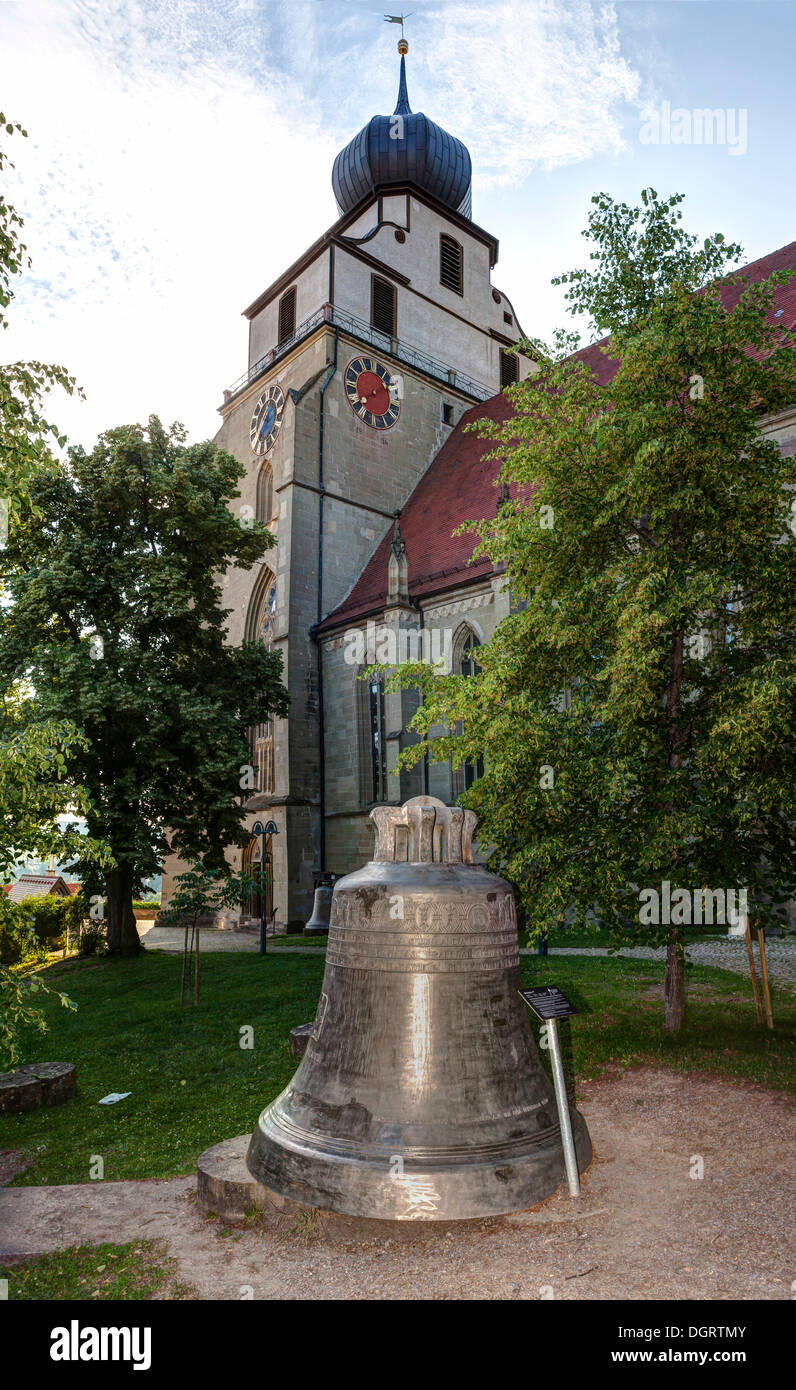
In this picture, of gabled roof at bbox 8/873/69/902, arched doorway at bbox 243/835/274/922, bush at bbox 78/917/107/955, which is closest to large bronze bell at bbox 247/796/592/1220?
bush at bbox 78/917/107/955

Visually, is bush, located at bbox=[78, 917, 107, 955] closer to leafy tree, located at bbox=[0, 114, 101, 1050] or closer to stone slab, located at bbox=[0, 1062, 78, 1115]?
stone slab, located at bbox=[0, 1062, 78, 1115]

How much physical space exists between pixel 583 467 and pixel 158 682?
32.1 ft

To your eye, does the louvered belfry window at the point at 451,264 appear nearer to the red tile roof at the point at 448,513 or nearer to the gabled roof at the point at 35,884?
the red tile roof at the point at 448,513

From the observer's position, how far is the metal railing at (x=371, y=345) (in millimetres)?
28609

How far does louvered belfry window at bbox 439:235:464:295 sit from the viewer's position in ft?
110

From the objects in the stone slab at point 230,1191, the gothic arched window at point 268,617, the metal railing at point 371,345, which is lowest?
the stone slab at point 230,1191

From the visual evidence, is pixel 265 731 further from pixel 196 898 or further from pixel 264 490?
pixel 196 898

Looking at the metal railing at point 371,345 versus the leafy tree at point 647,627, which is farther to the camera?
Result: the metal railing at point 371,345

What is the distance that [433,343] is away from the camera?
32.1 meters

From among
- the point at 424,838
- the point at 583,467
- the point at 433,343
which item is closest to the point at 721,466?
the point at 583,467

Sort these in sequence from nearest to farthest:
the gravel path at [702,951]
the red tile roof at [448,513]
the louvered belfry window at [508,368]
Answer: the gravel path at [702,951]
the red tile roof at [448,513]
the louvered belfry window at [508,368]

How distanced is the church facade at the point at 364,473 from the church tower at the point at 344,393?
0.08 meters

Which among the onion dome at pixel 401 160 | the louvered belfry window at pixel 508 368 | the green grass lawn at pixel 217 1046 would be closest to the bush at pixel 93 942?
the green grass lawn at pixel 217 1046
